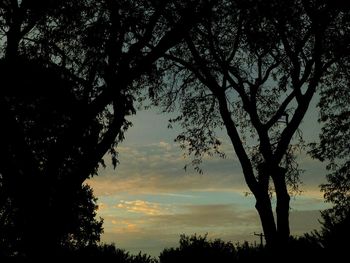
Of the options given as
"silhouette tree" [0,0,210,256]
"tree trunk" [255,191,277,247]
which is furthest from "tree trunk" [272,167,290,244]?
"silhouette tree" [0,0,210,256]

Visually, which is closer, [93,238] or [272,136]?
[272,136]

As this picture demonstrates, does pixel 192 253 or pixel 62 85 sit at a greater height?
pixel 62 85

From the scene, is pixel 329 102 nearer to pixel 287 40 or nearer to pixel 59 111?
pixel 287 40

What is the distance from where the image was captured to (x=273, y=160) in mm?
20344

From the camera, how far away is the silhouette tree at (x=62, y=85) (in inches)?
563

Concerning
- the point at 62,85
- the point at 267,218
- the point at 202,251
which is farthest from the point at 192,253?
the point at 62,85

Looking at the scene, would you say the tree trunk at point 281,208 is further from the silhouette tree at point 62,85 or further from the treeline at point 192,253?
the silhouette tree at point 62,85

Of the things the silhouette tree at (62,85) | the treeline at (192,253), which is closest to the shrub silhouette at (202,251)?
the treeline at (192,253)

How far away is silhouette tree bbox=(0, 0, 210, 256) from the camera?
14.3 metres

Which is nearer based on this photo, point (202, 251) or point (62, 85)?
point (62, 85)

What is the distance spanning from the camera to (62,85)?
59.8 ft

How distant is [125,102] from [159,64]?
26.6 feet

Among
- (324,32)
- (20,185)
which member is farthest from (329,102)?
(20,185)

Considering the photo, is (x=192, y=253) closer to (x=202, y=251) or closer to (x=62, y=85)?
(x=202, y=251)
